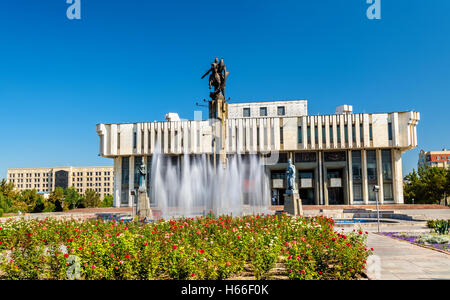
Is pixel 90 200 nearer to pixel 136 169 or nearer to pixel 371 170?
pixel 136 169

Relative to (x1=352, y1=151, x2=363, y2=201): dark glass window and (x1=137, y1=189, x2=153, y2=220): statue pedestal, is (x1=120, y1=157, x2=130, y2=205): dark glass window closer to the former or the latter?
(x1=137, y1=189, x2=153, y2=220): statue pedestal

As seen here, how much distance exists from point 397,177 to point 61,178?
13137 cm

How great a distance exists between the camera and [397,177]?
150 feet

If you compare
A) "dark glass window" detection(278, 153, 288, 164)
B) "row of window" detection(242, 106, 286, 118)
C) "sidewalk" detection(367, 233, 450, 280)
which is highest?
"row of window" detection(242, 106, 286, 118)

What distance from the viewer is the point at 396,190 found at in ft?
149

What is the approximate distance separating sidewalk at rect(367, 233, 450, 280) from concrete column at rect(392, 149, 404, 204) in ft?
122

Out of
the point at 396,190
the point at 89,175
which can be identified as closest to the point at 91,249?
the point at 396,190

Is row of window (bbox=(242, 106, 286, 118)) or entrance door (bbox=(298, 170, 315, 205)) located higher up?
row of window (bbox=(242, 106, 286, 118))

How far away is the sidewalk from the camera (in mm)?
7320

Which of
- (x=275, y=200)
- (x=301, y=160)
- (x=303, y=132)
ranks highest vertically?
(x=303, y=132)

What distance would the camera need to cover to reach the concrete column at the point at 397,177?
45.4m

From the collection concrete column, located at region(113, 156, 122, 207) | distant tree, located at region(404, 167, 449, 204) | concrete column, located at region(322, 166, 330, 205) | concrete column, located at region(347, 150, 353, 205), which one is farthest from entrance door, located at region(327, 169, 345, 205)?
concrete column, located at region(113, 156, 122, 207)
